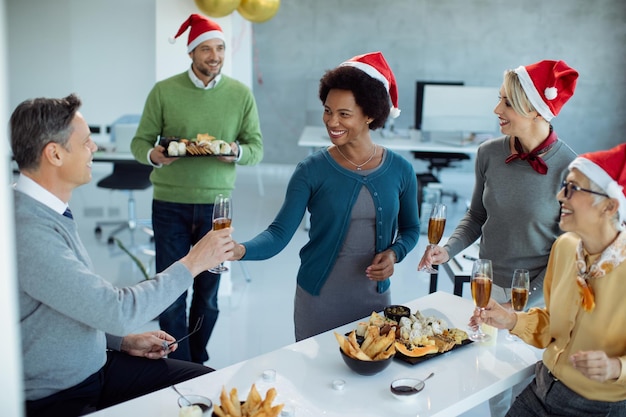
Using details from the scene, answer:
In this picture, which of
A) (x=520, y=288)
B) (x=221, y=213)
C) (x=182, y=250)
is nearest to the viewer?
(x=520, y=288)

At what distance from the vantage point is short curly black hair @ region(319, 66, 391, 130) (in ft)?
8.30

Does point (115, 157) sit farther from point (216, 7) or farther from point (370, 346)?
point (370, 346)

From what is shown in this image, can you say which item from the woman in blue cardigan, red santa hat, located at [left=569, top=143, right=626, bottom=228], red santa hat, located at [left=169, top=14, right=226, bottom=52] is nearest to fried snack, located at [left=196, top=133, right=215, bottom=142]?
red santa hat, located at [left=169, top=14, right=226, bottom=52]

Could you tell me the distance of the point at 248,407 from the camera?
165cm

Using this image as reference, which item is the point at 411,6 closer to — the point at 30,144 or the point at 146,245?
the point at 146,245

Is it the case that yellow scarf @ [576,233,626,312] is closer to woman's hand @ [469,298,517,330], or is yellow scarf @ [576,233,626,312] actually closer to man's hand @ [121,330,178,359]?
woman's hand @ [469,298,517,330]

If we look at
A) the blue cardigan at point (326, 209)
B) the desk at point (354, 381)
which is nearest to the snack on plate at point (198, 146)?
the blue cardigan at point (326, 209)

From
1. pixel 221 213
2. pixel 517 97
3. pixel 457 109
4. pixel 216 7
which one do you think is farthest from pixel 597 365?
pixel 457 109

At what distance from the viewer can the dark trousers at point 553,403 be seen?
1934mm

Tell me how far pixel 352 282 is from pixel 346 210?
10.6 inches

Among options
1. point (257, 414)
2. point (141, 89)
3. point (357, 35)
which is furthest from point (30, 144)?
point (357, 35)

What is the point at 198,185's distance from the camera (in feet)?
11.3

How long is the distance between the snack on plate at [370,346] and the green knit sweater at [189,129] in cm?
163

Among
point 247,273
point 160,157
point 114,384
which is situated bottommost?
point 247,273
